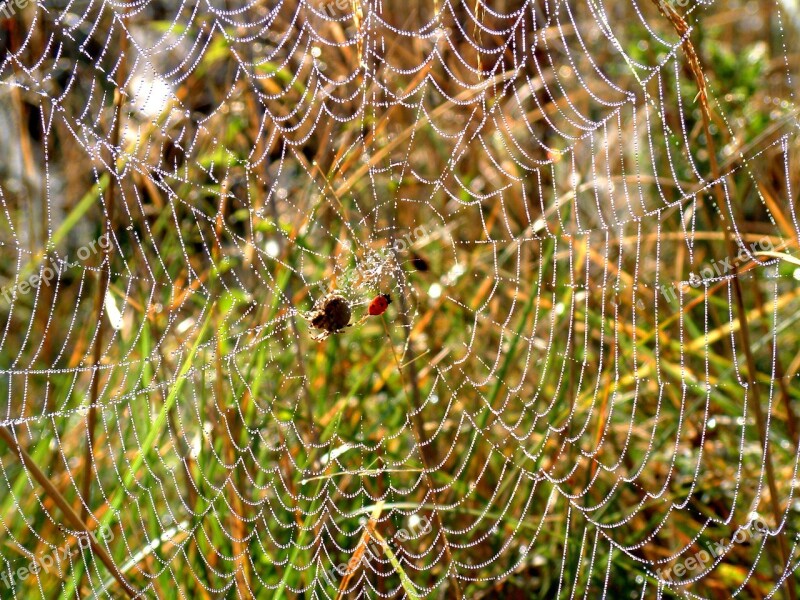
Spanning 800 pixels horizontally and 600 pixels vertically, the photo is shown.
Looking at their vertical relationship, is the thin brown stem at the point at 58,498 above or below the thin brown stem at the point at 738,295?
below

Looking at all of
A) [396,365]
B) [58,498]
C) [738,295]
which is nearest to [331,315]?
[396,365]

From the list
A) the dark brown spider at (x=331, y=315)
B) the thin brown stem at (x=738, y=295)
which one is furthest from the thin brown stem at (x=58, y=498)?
the thin brown stem at (x=738, y=295)

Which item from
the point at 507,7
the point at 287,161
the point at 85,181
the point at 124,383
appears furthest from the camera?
the point at 507,7

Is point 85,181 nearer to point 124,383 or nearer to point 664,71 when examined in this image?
point 124,383

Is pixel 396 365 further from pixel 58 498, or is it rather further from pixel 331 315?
pixel 58 498

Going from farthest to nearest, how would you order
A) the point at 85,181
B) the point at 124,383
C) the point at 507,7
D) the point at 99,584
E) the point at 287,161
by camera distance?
the point at 507,7, the point at 85,181, the point at 287,161, the point at 124,383, the point at 99,584

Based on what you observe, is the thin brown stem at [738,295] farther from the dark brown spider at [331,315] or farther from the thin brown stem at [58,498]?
the thin brown stem at [58,498]

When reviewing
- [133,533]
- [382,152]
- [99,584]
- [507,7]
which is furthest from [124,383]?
[507,7]
